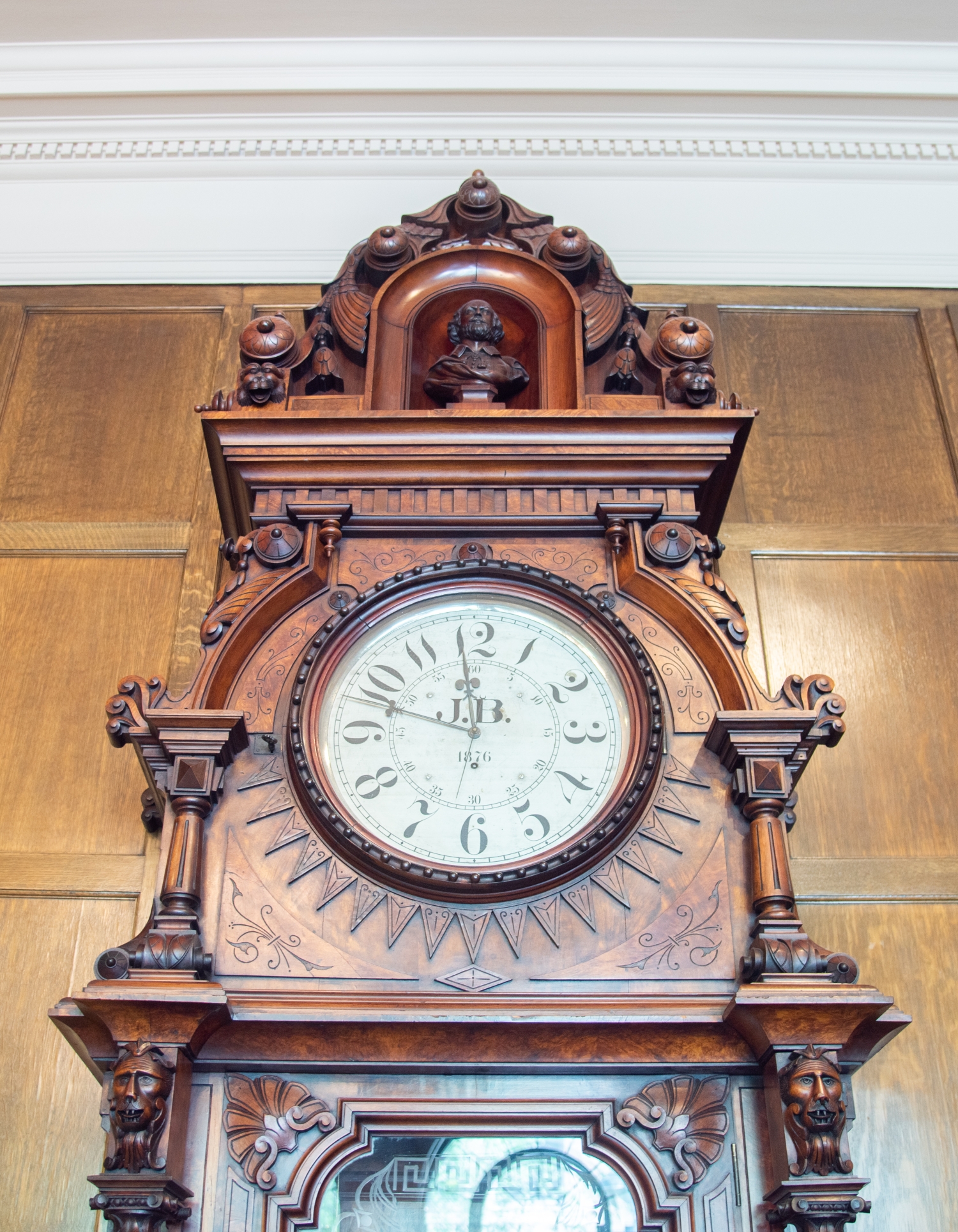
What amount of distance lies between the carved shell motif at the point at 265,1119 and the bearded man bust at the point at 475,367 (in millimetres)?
1352

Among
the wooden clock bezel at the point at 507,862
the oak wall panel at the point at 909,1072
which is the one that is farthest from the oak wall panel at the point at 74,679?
the oak wall panel at the point at 909,1072

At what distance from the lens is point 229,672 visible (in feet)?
7.34

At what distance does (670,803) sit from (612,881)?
164 mm

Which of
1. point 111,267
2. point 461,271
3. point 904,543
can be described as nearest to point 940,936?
point 904,543

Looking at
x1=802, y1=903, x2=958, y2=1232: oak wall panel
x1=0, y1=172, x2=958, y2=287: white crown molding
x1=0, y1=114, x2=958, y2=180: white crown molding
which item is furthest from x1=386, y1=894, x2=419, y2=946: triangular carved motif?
x1=0, y1=114, x2=958, y2=180: white crown molding

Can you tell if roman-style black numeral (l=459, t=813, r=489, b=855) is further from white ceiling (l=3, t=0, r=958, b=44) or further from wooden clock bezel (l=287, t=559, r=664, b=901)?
white ceiling (l=3, t=0, r=958, b=44)

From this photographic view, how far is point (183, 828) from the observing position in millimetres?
2070

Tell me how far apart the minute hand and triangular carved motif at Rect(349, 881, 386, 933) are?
30cm

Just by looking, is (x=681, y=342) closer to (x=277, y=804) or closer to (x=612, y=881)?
(x=612, y=881)

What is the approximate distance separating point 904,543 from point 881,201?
1068 mm

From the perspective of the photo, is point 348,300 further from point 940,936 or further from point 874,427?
point 940,936

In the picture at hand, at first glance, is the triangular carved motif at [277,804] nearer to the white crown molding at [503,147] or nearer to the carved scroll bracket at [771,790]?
the carved scroll bracket at [771,790]

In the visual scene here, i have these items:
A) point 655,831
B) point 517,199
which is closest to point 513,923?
point 655,831

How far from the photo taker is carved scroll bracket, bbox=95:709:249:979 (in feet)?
6.31
